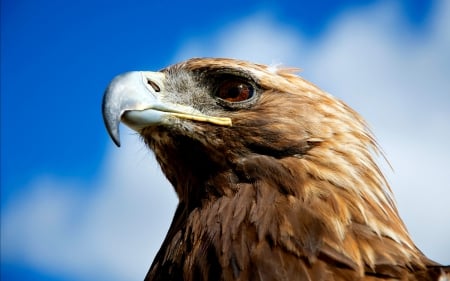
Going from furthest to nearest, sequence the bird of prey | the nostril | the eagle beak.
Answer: the nostril, the eagle beak, the bird of prey

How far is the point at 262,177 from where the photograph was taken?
365 centimetres

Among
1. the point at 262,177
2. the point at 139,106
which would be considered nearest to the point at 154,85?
the point at 139,106

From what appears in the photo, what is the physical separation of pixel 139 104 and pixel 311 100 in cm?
99

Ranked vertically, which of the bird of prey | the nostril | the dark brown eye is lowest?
the bird of prey

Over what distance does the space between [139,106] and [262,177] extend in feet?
2.46

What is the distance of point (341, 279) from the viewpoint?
3119mm

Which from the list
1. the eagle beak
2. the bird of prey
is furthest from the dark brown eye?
the eagle beak

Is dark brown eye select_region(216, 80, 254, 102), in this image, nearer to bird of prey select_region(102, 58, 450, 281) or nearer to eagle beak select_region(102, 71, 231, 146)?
bird of prey select_region(102, 58, 450, 281)

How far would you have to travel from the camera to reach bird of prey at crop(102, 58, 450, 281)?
3.26 m

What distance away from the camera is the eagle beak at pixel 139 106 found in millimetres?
3566

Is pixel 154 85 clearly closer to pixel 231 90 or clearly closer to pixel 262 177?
pixel 231 90

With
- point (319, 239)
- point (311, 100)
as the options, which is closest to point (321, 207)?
point (319, 239)

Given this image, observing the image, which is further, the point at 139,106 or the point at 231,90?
the point at 231,90

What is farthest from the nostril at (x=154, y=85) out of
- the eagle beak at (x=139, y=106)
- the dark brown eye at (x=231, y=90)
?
the dark brown eye at (x=231, y=90)
